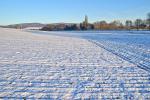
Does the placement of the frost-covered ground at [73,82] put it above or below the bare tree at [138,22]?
below

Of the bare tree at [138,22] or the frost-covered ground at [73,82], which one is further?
the bare tree at [138,22]

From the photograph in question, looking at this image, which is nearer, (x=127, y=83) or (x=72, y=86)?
(x=72, y=86)

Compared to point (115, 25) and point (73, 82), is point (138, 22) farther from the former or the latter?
point (73, 82)

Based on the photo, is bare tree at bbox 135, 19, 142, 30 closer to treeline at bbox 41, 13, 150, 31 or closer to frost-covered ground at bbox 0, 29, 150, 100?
treeline at bbox 41, 13, 150, 31

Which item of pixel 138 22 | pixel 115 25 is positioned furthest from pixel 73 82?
pixel 115 25

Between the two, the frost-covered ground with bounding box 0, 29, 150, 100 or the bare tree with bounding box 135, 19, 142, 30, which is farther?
the bare tree with bounding box 135, 19, 142, 30

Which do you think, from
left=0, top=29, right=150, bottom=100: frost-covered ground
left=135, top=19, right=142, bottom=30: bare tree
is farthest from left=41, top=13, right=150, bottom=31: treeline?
left=0, top=29, right=150, bottom=100: frost-covered ground

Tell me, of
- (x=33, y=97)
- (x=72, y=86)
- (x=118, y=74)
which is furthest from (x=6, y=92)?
(x=118, y=74)

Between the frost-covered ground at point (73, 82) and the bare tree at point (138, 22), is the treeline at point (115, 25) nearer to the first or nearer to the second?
the bare tree at point (138, 22)

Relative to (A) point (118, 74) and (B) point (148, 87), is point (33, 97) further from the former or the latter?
(A) point (118, 74)

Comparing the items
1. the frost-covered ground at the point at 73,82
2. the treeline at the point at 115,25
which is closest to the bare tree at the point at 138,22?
the treeline at the point at 115,25

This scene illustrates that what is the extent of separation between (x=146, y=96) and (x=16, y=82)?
3.47 metres

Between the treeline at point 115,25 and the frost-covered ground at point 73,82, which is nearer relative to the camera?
the frost-covered ground at point 73,82

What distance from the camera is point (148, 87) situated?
7031 millimetres
